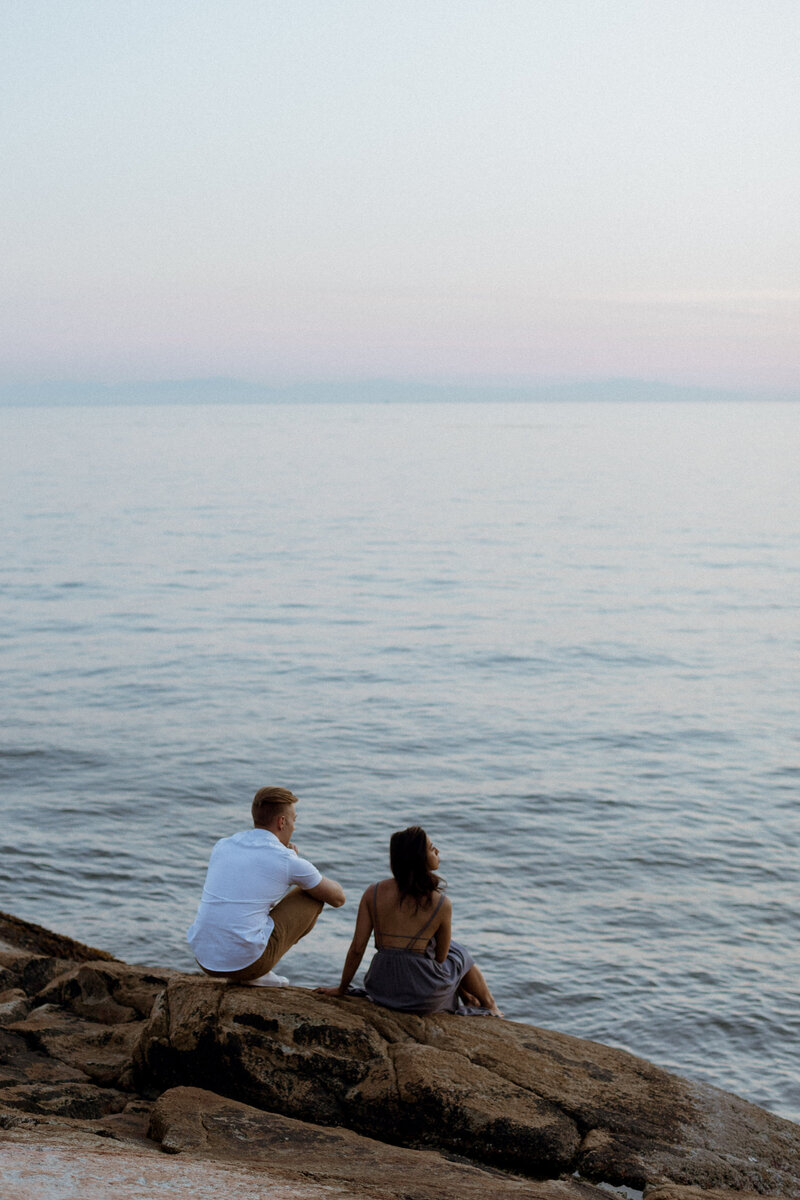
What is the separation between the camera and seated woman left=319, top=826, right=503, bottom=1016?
257 inches

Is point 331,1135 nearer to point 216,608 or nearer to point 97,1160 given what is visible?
point 97,1160

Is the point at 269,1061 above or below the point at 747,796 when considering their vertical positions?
above

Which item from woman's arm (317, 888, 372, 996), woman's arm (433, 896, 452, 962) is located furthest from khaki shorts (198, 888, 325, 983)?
woman's arm (433, 896, 452, 962)

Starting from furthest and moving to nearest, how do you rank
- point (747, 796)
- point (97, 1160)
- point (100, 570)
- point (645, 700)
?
point (100, 570) → point (645, 700) → point (747, 796) → point (97, 1160)

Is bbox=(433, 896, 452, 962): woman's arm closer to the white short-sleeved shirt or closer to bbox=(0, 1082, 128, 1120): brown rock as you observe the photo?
the white short-sleeved shirt

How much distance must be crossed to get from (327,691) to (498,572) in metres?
17.3

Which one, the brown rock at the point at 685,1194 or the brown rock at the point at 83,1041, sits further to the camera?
the brown rock at the point at 83,1041

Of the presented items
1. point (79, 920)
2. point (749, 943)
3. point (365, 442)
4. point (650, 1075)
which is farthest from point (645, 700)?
point (365, 442)

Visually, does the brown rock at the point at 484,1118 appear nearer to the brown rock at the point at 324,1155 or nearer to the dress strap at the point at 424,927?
the brown rock at the point at 324,1155

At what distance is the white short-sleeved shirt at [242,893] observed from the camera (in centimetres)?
643

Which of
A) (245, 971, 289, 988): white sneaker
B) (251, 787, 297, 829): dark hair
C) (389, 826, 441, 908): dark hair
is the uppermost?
(251, 787, 297, 829): dark hair

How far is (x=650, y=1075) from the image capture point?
645 centimetres

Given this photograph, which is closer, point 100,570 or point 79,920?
point 79,920

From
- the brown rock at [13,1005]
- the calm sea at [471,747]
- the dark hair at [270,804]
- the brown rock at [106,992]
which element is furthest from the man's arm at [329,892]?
the calm sea at [471,747]
